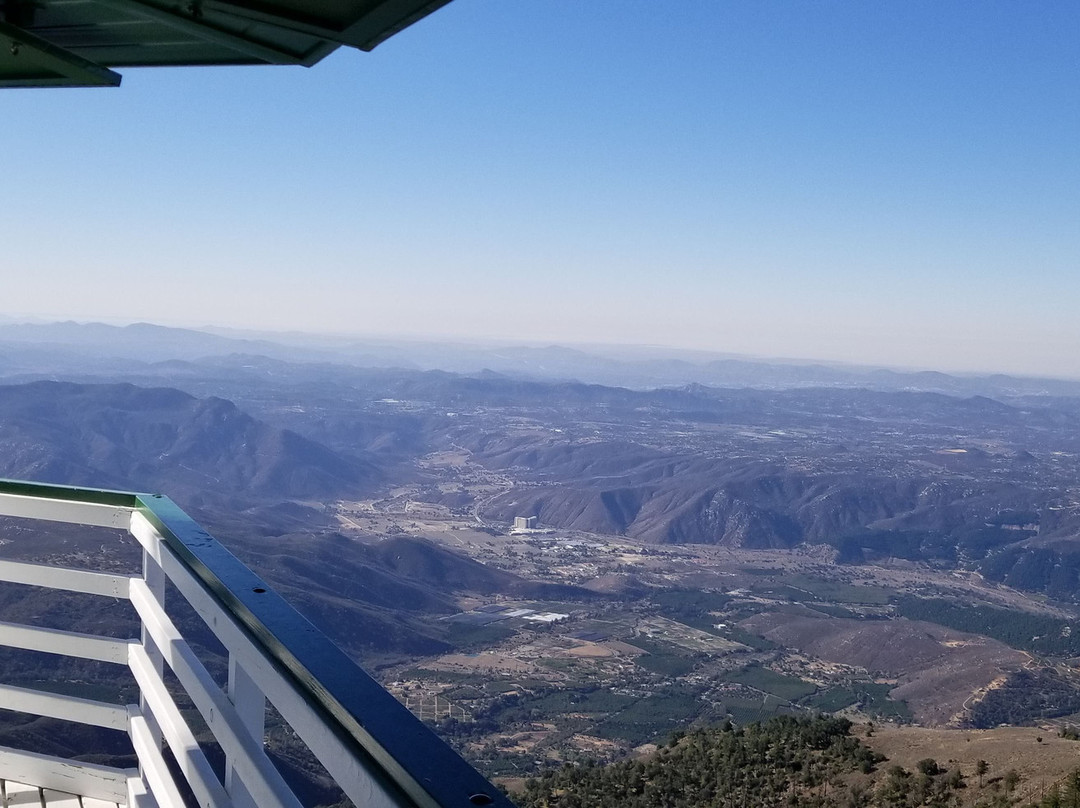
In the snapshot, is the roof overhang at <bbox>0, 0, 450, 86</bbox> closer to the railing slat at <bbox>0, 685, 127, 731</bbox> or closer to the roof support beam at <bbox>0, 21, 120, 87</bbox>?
the roof support beam at <bbox>0, 21, 120, 87</bbox>

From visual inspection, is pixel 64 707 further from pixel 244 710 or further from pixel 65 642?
pixel 244 710

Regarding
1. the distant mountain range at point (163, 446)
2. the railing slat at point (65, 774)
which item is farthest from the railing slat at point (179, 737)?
the distant mountain range at point (163, 446)

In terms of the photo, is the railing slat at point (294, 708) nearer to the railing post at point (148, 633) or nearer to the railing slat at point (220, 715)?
the railing slat at point (220, 715)

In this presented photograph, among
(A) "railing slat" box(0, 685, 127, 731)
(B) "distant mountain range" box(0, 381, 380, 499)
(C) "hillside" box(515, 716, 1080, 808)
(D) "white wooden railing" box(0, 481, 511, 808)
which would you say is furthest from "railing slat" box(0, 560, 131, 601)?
(B) "distant mountain range" box(0, 381, 380, 499)

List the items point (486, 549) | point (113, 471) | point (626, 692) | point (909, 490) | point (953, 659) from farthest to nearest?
point (909, 490), point (113, 471), point (486, 549), point (953, 659), point (626, 692)

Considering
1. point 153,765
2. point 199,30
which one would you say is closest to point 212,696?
point 153,765

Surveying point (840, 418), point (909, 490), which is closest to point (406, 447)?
point (909, 490)

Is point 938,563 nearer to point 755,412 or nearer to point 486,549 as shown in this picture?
point 486,549
